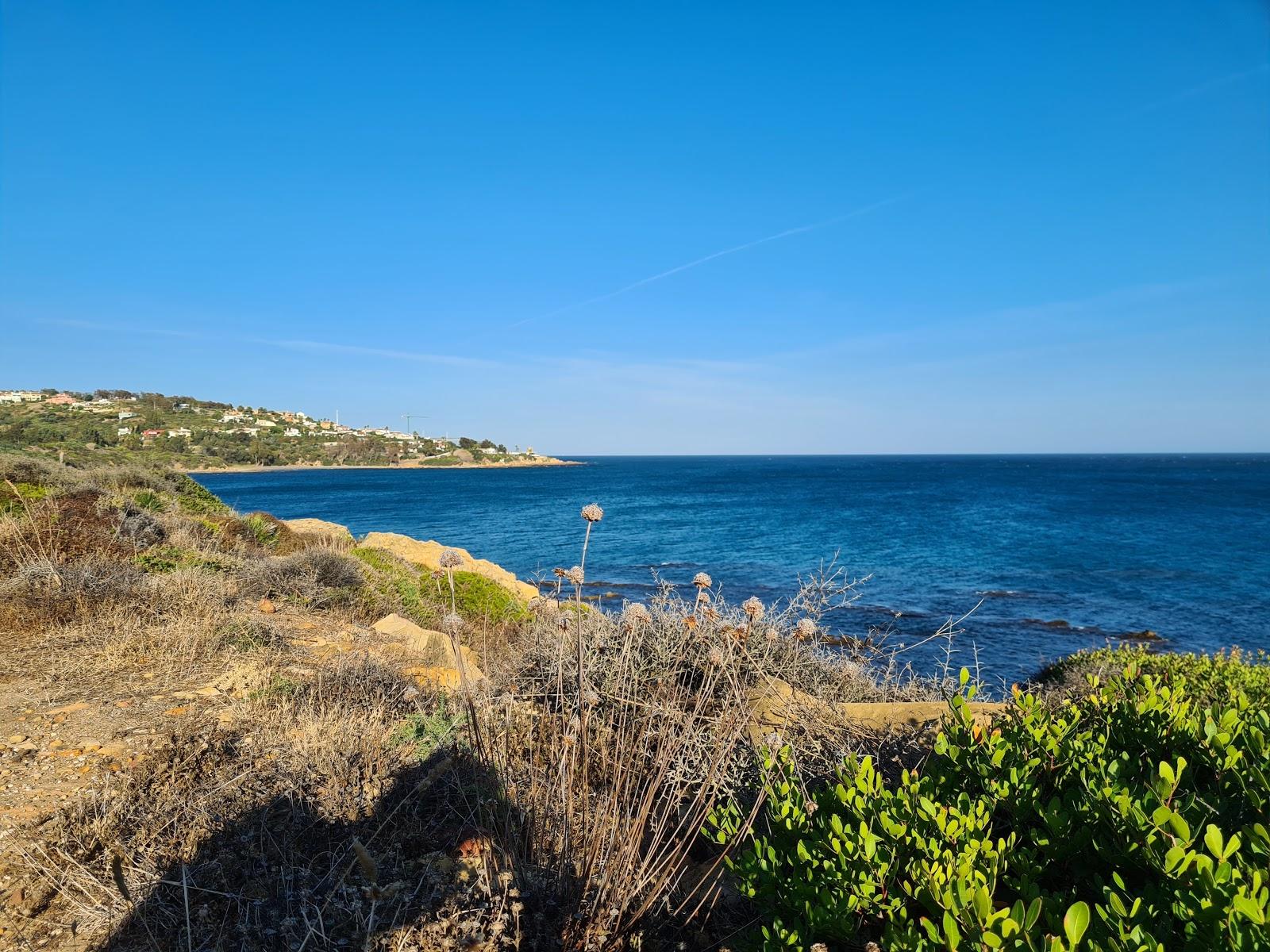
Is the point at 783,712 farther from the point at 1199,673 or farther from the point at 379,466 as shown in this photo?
the point at 379,466

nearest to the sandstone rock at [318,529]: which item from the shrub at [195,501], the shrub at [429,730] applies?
the shrub at [195,501]

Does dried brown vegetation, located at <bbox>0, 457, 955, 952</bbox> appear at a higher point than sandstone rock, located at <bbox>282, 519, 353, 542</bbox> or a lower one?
higher

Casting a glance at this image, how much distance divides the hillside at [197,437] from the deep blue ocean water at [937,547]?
9.11 m

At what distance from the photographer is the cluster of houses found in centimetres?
5172

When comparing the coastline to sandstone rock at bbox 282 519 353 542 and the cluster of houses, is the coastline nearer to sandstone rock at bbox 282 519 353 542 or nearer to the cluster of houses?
the cluster of houses

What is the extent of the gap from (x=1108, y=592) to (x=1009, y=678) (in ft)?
41.5

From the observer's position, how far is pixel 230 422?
96.0 m

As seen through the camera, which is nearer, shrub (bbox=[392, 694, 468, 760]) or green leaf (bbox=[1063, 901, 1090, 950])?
green leaf (bbox=[1063, 901, 1090, 950])

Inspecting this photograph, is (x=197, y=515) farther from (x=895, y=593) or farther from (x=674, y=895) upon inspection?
(x=895, y=593)

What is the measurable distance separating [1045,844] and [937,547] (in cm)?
3176

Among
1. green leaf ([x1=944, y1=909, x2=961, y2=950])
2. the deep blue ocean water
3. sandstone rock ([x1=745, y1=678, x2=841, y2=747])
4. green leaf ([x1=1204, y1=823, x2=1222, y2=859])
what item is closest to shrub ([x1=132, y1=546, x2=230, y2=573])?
the deep blue ocean water

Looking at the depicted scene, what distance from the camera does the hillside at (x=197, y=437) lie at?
29312 mm

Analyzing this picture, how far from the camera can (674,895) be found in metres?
2.86

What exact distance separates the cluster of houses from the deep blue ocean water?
11.0 meters
